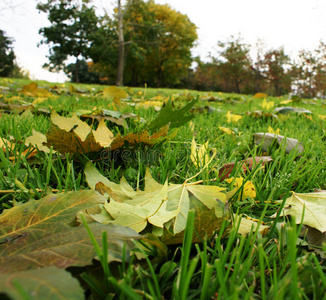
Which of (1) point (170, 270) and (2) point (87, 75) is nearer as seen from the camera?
(1) point (170, 270)

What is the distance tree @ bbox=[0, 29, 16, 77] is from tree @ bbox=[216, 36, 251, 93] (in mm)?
35538

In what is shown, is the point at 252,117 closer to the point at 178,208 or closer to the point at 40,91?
the point at 178,208

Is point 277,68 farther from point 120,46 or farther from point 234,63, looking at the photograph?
point 120,46

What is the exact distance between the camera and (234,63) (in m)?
37.0

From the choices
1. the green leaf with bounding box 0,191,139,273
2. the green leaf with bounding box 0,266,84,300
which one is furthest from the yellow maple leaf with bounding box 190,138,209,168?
the green leaf with bounding box 0,266,84,300

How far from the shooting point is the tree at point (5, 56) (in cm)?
4214

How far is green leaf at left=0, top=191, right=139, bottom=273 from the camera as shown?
0.40 metres

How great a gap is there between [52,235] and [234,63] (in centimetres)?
4033

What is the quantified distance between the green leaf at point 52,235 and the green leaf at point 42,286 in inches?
2.4

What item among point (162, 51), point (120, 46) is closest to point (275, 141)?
point (120, 46)

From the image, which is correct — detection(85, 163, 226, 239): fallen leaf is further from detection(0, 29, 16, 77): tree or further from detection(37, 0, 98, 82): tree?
detection(0, 29, 16, 77): tree

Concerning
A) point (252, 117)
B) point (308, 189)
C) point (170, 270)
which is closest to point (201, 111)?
point (252, 117)

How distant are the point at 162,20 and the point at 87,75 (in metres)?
15.0

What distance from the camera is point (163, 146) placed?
1222mm
